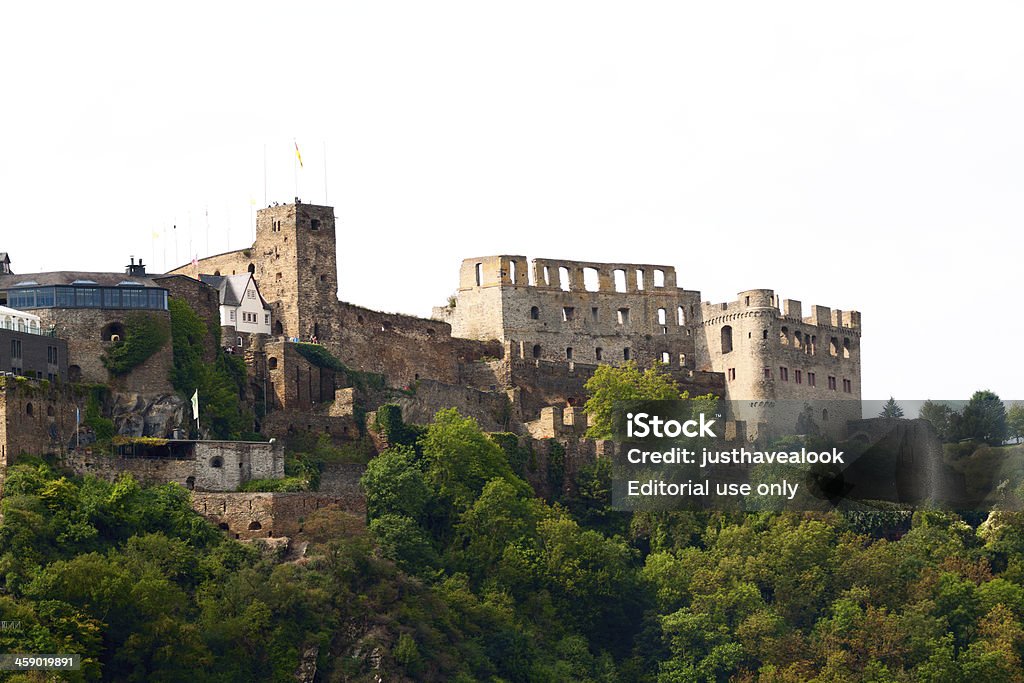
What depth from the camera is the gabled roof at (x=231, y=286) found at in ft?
378

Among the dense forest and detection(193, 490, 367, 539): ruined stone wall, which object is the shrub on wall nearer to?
the dense forest

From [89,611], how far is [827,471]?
34553 millimetres

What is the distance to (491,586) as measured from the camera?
103312 millimetres

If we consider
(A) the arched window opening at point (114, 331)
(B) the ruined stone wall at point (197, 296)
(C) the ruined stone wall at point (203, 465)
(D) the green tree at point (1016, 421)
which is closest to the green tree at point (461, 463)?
(C) the ruined stone wall at point (203, 465)

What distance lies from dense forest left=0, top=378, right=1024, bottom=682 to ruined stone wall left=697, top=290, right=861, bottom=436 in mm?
15040

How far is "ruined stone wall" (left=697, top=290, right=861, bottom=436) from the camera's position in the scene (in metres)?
127

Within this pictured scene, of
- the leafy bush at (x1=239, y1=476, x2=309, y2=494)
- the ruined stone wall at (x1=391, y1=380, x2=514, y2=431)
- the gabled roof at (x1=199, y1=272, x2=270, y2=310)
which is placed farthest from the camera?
the gabled roof at (x1=199, y1=272, x2=270, y2=310)

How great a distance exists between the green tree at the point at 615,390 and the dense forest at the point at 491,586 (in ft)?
16.0

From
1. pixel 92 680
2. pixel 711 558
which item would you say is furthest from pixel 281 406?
pixel 92 680

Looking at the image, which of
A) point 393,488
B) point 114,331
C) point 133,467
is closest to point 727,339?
point 393,488

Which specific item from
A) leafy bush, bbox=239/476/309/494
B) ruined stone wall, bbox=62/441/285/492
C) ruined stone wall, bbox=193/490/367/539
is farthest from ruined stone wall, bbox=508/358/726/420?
ruined stone wall, bbox=193/490/367/539

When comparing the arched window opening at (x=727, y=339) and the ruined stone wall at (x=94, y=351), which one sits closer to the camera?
the ruined stone wall at (x=94, y=351)

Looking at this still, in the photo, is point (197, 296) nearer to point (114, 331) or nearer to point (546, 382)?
point (114, 331)

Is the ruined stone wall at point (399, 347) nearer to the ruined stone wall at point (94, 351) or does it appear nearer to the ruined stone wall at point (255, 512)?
the ruined stone wall at point (94, 351)
